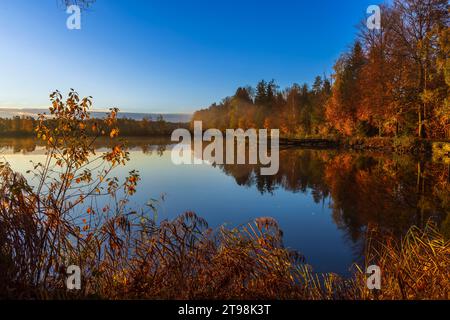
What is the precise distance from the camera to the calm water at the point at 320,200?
7729 mm

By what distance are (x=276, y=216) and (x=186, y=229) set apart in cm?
559

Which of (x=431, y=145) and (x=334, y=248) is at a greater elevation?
(x=431, y=145)

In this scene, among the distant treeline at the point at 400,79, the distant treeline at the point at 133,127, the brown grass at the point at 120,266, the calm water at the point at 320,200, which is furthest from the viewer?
the distant treeline at the point at 133,127

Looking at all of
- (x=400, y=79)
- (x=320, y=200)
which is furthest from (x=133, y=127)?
(x=320, y=200)

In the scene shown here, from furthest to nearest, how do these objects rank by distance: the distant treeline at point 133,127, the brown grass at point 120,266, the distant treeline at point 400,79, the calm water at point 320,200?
the distant treeline at point 133,127, the distant treeline at point 400,79, the calm water at point 320,200, the brown grass at point 120,266

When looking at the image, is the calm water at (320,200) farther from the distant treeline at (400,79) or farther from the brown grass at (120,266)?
the distant treeline at (400,79)

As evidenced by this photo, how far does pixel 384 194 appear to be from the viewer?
40.4ft

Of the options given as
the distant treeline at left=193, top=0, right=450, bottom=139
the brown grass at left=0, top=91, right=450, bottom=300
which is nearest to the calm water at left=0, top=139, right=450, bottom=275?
the brown grass at left=0, top=91, right=450, bottom=300

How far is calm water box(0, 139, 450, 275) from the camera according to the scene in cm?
773

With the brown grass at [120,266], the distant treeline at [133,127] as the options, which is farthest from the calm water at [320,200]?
the distant treeline at [133,127]

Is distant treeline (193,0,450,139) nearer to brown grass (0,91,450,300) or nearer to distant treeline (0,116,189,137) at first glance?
brown grass (0,91,450,300)
